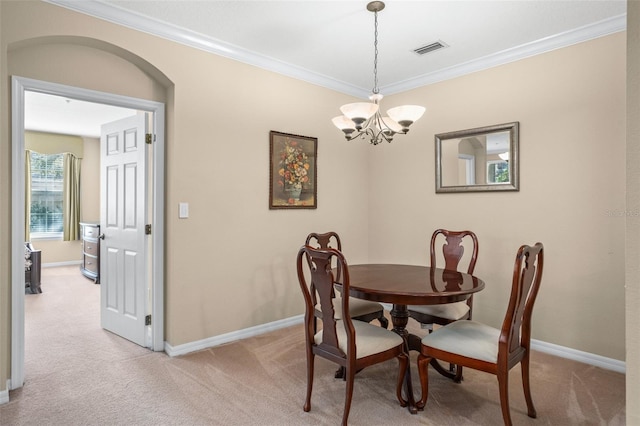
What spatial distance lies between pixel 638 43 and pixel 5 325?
329cm

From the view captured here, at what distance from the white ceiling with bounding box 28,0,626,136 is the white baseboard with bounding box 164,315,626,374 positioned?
249 cm

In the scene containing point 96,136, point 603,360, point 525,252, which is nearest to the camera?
point 525,252

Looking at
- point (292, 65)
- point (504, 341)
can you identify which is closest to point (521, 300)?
point (504, 341)

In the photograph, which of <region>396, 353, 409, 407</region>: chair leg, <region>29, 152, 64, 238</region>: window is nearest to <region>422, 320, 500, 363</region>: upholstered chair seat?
<region>396, 353, 409, 407</region>: chair leg

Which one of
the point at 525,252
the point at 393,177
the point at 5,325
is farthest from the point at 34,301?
the point at 525,252

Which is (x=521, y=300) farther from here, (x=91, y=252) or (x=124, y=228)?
(x=91, y=252)

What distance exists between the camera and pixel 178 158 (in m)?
3.00

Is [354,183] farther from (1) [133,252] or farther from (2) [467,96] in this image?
(1) [133,252]

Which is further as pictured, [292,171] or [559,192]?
[292,171]

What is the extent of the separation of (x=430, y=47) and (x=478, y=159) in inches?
44.8

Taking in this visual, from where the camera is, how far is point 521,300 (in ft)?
6.36

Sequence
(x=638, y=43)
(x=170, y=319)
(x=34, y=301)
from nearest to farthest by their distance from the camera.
Answer: 1. (x=638, y=43)
2. (x=170, y=319)
3. (x=34, y=301)

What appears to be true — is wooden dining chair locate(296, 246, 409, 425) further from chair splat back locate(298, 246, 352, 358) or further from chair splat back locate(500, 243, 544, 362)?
chair splat back locate(500, 243, 544, 362)

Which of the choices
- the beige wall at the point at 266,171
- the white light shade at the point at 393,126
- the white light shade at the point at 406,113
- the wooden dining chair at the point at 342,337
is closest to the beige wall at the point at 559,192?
the beige wall at the point at 266,171
